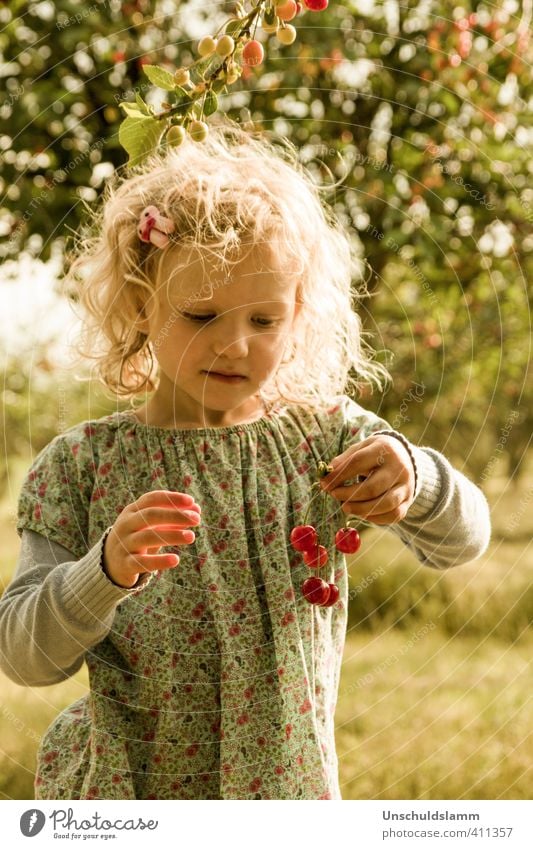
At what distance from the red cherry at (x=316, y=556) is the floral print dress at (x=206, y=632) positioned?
0.13 ft

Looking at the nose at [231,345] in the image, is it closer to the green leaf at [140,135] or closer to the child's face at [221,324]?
the child's face at [221,324]

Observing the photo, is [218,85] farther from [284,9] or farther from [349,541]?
[349,541]

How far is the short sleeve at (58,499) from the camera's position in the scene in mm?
1221

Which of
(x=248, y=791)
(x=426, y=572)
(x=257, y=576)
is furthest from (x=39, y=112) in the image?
(x=426, y=572)

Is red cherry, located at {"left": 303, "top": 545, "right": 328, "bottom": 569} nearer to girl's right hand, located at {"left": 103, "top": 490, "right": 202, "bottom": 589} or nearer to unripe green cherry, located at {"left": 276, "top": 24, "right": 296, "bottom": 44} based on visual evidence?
girl's right hand, located at {"left": 103, "top": 490, "right": 202, "bottom": 589}

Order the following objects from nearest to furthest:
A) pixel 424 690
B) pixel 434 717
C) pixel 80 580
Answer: pixel 80 580
pixel 434 717
pixel 424 690

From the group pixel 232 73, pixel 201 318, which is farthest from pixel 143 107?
pixel 201 318

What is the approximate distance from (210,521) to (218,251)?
0.32 meters

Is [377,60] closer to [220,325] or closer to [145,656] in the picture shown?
[220,325]

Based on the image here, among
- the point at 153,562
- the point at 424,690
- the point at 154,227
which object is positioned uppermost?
the point at 154,227

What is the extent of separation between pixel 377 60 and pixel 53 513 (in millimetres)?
1251

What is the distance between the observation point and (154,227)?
1229mm

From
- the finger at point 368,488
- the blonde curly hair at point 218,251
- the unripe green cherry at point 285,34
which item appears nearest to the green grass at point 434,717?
the blonde curly hair at point 218,251

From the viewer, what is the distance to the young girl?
3.85 ft
